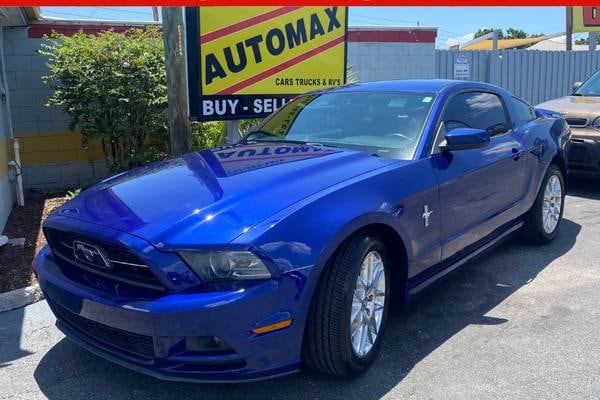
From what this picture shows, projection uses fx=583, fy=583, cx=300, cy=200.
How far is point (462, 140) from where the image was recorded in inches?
154

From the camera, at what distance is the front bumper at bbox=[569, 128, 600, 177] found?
7.48 metres

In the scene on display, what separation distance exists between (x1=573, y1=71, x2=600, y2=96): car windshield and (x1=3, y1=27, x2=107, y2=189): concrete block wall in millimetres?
7527

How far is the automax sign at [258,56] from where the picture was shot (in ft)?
22.9

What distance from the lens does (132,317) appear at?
9.00 feet

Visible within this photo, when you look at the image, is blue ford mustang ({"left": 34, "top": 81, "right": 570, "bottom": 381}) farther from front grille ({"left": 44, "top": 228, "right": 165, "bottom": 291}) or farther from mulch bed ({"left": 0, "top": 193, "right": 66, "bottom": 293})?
mulch bed ({"left": 0, "top": 193, "right": 66, "bottom": 293})

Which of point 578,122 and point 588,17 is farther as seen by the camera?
point 588,17

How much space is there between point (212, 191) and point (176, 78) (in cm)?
383

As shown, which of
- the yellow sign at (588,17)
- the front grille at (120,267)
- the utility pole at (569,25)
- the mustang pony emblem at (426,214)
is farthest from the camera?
the yellow sign at (588,17)

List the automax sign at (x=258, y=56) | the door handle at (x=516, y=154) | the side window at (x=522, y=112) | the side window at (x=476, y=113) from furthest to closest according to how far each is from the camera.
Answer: the automax sign at (x=258, y=56) → the side window at (x=522, y=112) → the door handle at (x=516, y=154) → the side window at (x=476, y=113)

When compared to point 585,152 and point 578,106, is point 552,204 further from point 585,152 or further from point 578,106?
point 578,106

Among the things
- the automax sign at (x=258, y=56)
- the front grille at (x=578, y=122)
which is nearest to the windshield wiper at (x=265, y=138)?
the automax sign at (x=258, y=56)

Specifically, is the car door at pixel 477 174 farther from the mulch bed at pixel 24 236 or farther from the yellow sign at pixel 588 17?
the yellow sign at pixel 588 17

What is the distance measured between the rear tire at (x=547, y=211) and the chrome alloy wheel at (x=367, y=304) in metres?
2.58

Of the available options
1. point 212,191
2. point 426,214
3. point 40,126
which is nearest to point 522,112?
point 426,214
